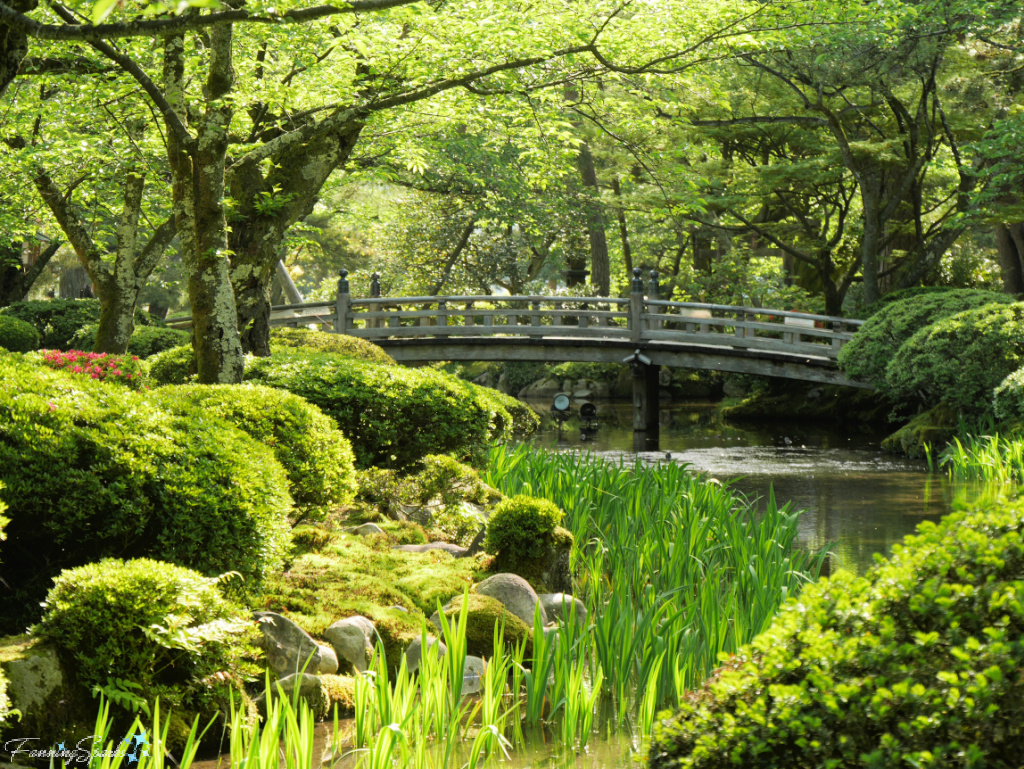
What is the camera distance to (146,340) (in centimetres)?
1538

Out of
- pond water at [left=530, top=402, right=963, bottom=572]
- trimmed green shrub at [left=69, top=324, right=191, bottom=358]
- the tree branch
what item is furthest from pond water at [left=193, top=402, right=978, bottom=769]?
trimmed green shrub at [left=69, top=324, right=191, bottom=358]

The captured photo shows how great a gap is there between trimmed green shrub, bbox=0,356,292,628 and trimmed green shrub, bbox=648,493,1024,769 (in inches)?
91.1

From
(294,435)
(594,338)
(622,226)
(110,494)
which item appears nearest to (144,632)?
(110,494)

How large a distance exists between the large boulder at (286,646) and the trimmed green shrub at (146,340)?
11.8 meters

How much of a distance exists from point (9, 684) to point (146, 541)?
99 cm

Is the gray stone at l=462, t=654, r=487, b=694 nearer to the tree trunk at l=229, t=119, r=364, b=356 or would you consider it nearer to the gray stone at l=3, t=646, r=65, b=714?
the gray stone at l=3, t=646, r=65, b=714

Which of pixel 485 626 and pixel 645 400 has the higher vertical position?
pixel 645 400

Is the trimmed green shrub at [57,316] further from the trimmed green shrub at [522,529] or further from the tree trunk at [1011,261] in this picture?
the tree trunk at [1011,261]

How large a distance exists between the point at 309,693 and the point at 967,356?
10.3m

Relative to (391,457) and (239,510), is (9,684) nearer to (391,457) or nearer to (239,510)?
(239,510)

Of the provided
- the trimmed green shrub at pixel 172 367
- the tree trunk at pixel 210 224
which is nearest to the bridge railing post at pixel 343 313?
the trimmed green shrub at pixel 172 367

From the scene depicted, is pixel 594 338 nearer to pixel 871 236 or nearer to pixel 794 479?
pixel 871 236

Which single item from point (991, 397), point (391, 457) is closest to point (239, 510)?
point (391, 457)

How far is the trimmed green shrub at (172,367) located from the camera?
9695mm
